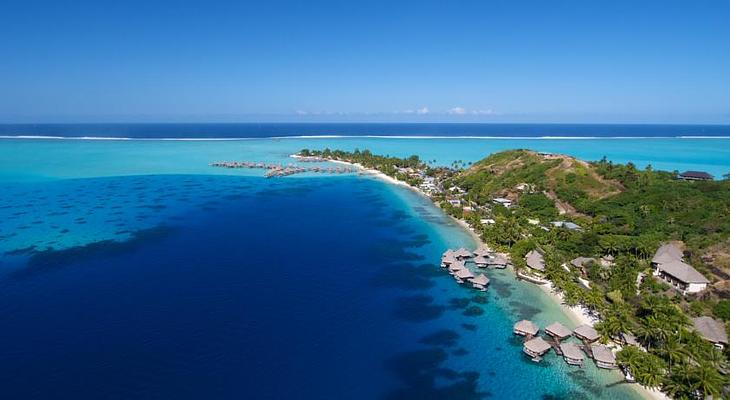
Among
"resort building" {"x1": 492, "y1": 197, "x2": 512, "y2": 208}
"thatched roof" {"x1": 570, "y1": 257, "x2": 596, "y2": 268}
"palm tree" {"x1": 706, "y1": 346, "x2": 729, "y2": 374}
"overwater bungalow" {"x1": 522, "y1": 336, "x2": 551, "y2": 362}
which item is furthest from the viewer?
"resort building" {"x1": 492, "y1": 197, "x2": 512, "y2": 208}

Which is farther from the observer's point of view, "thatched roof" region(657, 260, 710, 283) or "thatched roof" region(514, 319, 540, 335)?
"thatched roof" region(657, 260, 710, 283)

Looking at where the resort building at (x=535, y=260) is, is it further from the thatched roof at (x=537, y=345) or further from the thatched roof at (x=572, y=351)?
the thatched roof at (x=537, y=345)

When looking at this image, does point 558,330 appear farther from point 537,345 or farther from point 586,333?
point 537,345

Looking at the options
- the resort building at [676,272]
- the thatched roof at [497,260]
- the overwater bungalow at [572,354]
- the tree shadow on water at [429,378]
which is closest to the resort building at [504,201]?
the thatched roof at [497,260]

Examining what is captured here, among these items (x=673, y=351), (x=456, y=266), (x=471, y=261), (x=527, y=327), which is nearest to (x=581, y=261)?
(x=471, y=261)

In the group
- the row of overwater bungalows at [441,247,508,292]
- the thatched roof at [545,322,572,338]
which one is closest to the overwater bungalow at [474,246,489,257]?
the row of overwater bungalows at [441,247,508,292]

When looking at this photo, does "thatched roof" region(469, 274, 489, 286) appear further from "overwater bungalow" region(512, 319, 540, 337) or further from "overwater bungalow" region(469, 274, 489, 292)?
"overwater bungalow" region(512, 319, 540, 337)
